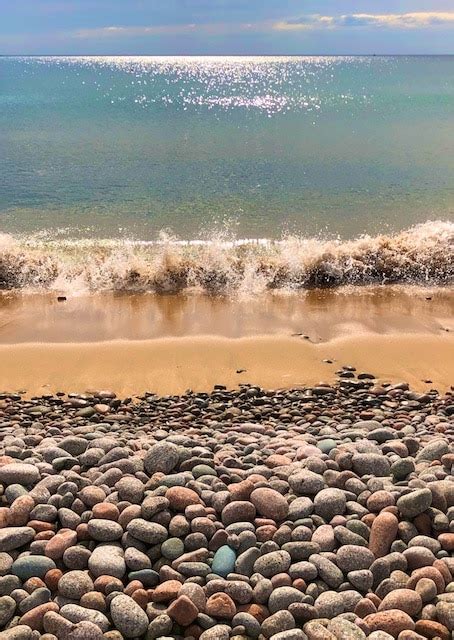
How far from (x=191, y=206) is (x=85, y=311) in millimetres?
7354

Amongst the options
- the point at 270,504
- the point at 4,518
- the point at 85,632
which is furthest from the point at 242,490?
the point at 4,518

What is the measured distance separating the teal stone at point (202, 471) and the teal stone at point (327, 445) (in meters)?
0.86

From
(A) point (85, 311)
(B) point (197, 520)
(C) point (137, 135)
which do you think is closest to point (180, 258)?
(A) point (85, 311)

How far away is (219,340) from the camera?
28.3ft

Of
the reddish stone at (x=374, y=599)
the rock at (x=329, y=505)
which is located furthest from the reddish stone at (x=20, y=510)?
the reddish stone at (x=374, y=599)

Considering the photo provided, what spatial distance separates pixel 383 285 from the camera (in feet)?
A: 36.5

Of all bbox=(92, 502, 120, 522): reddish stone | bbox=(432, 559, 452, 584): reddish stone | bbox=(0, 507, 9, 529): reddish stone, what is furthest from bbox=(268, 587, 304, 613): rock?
bbox=(0, 507, 9, 529): reddish stone

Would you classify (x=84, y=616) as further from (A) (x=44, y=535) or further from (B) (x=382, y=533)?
(B) (x=382, y=533)

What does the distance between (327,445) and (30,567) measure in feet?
7.12

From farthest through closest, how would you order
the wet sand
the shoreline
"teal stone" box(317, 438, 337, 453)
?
1. the wet sand
2. the shoreline
3. "teal stone" box(317, 438, 337, 453)

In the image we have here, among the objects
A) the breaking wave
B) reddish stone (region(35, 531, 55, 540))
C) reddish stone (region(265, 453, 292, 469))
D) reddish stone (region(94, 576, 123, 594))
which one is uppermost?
reddish stone (region(35, 531, 55, 540))

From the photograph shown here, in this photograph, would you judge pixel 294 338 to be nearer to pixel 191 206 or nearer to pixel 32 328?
pixel 32 328

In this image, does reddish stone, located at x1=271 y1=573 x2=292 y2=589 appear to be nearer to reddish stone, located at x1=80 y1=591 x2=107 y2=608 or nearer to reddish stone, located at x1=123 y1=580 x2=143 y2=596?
reddish stone, located at x1=123 y1=580 x2=143 y2=596

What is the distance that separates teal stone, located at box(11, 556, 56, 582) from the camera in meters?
3.40
